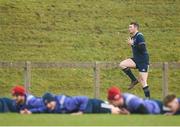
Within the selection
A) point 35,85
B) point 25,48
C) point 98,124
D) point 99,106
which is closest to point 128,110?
point 99,106

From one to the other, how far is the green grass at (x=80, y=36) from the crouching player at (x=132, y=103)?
43.6ft

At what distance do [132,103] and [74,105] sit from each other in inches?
52.5

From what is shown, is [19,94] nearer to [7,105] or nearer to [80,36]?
[7,105]

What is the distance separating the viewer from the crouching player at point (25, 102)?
661 inches

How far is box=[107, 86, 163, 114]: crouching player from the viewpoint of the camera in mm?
16266

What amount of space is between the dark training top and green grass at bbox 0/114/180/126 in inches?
232

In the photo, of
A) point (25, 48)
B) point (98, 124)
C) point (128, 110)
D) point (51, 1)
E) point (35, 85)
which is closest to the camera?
point (98, 124)

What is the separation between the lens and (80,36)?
36.3 m

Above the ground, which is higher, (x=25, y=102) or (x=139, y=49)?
(x=139, y=49)

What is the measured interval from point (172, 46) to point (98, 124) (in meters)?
21.0

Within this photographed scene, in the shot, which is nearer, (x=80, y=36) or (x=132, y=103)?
(x=132, y=103)

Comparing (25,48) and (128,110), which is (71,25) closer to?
(25,48)

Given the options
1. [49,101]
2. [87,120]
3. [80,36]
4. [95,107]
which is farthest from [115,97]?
[80,36]

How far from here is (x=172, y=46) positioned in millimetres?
35719
